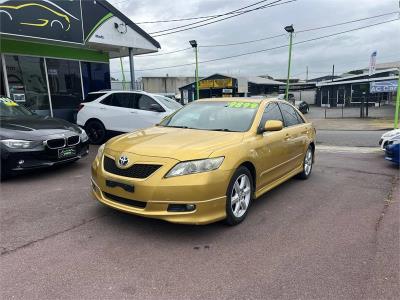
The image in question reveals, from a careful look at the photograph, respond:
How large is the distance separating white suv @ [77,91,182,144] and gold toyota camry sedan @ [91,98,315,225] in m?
4.51

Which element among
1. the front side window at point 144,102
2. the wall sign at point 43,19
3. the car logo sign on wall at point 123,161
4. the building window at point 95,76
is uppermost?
the wall sign at point 43,19

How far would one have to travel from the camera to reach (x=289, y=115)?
5.99 metres

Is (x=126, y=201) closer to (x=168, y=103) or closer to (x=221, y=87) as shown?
(x=168, y=103)

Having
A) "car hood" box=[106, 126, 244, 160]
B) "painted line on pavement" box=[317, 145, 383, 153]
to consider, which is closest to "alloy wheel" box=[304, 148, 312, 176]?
"car hood" box=[106, 126, 244, 160]

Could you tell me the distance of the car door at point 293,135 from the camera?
18.1 feet

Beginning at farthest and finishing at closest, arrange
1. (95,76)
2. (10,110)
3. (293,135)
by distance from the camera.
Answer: (95,76) → (10,110) → (293,135)

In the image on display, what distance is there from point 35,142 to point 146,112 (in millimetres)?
4089

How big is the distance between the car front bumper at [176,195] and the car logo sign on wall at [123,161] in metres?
0.13

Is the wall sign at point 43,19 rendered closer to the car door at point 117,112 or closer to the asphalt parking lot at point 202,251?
the car door at point 117,112

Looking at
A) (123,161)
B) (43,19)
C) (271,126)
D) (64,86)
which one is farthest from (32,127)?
(64,86)

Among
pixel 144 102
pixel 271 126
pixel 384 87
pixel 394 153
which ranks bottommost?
pixel 394 153

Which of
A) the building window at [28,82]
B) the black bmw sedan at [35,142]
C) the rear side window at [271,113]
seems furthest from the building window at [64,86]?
the rear side window at [271,113]

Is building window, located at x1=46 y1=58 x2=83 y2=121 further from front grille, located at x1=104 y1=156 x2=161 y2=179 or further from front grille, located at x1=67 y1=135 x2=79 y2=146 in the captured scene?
front grille, located at x1=104 y1=156 x2=161 y2=179

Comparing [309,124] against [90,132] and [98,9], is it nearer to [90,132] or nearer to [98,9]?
[90,132]
